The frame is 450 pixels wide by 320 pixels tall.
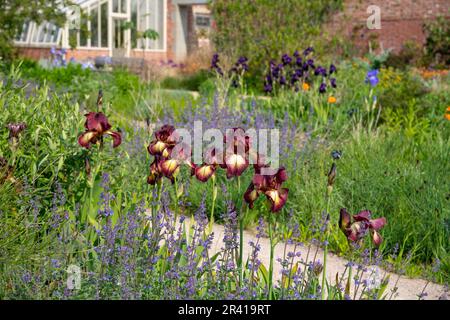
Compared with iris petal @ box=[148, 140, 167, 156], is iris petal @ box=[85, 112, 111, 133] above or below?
above

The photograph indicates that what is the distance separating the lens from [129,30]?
2316 centimetres

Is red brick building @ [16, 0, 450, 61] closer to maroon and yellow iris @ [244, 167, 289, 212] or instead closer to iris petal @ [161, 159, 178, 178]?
iris petal @ [161, 159, 178, 178]

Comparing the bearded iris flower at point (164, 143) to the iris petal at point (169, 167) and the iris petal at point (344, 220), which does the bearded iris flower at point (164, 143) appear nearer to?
the iris petal at point (169, 167)

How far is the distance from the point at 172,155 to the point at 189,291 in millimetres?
750

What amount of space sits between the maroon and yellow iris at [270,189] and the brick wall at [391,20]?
16961 millimetres

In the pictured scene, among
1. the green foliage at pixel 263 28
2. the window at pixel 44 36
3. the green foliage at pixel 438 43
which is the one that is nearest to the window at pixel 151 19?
the window at pixel 44 36

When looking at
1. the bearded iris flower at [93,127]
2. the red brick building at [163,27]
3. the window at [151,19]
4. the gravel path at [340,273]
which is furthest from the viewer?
the window at [151,19]

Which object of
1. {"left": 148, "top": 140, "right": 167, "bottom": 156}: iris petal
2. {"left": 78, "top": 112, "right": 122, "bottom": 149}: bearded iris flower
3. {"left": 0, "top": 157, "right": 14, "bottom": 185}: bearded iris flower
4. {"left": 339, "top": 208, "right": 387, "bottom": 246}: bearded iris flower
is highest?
{"left": 78, "top": 112, "right": 122, "bottom": 149}: bearded iris flower

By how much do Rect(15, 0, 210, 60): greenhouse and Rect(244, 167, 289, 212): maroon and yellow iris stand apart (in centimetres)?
1622

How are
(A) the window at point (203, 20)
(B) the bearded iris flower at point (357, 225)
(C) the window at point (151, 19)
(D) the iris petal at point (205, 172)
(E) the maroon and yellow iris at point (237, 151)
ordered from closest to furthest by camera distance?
1. (B) the bearded iris flower at point (357, 225)
2. (E) the maroon and yellow iris at point (237, 151)
3. (D) the iris petal at point (205, 172)
4. (C) the window at point (151, 19)
5. (A) the window at point (203, 20)

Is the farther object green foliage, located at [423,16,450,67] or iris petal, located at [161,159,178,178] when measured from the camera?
green foliage, located at [423,16,450,67]

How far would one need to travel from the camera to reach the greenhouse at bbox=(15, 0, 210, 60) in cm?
2067

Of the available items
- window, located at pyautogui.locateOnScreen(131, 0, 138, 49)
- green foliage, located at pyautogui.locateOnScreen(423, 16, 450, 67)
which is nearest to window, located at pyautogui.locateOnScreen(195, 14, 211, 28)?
window, located at pyautogui.locateOnScreen(131, 0, 138, 49)

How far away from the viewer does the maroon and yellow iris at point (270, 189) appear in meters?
2.76
